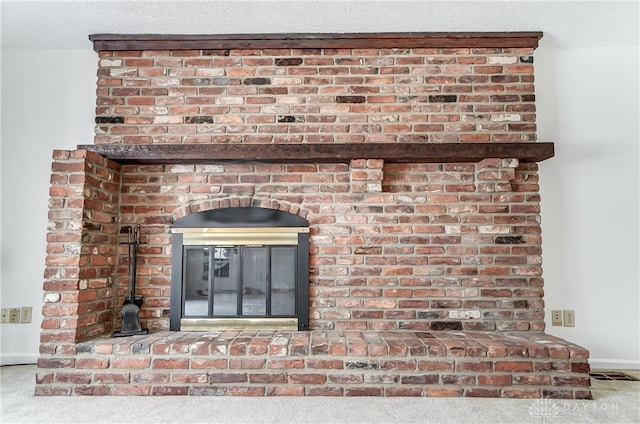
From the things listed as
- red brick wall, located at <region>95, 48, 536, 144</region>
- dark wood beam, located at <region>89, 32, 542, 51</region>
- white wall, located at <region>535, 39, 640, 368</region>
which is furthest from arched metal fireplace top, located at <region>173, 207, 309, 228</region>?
white wall, located at <region>535, 39, 640, 368</region>

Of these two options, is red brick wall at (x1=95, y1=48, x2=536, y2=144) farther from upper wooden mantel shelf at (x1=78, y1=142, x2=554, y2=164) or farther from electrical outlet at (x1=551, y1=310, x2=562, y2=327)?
electrical outlet at (x1=551, y1=310, x2=562, y2=327)

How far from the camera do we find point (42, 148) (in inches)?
92.2

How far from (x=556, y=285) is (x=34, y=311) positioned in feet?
10.9

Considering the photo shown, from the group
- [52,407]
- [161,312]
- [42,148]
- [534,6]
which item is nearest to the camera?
[52,407]

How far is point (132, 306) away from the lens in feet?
6.72

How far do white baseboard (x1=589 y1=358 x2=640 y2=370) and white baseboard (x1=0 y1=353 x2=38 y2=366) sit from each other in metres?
3.55

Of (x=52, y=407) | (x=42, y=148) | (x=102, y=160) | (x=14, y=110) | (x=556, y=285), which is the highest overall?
(x=14, y=110)

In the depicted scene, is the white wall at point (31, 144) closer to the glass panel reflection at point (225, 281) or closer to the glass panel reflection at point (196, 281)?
the glass panel reflection at point (196, 281)

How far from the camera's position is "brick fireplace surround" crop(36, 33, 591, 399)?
202cm

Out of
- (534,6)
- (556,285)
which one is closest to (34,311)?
(556,285)

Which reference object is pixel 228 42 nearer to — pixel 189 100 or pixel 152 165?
pixel 189 100

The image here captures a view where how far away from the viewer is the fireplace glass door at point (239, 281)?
7.06ft


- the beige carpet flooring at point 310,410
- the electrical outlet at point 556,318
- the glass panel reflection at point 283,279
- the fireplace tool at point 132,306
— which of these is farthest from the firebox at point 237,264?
the electrical outlet at point 556,318

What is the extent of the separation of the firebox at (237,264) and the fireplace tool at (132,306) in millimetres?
195
